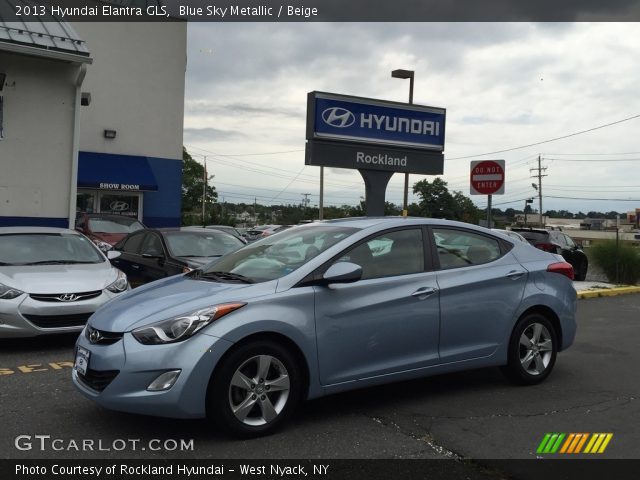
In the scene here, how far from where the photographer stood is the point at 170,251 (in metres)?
9.43

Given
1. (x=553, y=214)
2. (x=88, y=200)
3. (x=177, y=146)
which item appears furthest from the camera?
(x=553, y=214)

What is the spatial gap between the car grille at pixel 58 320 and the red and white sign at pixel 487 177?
29.0ft

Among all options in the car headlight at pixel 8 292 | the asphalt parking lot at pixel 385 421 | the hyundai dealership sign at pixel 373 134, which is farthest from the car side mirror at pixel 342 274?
the hyundai dealership sign at pixel 373 134

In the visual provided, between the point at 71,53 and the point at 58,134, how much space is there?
5.86 feet

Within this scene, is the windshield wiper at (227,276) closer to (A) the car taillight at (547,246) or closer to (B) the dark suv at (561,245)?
(A) the car taillight at (547,246)

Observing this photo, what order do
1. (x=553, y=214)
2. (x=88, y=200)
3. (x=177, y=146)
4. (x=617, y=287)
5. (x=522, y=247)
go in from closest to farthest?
1. (x=522, y=247)
2. (x=617, y=287)
3. (x=88, y=200)
4. (x=177, y=146)
5. (x=553, y=214)

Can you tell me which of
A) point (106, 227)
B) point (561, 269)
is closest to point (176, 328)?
point (561, 269)

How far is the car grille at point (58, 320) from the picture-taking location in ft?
22.4

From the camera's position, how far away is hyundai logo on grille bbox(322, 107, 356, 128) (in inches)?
478

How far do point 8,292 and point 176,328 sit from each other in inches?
146

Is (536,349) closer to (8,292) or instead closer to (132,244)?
(8,292)

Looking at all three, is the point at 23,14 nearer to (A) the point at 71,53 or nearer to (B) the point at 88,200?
(A) the point at 71,53

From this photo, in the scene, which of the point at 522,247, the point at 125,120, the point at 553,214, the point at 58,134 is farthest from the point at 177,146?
the point at 553,214

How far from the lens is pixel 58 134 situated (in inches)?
545
